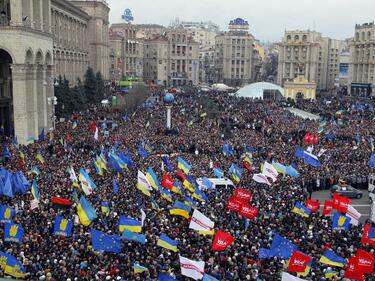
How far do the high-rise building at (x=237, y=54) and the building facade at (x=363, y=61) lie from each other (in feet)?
125

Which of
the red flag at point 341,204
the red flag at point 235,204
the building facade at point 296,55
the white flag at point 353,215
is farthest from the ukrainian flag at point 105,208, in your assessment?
the building facade at point 296,55

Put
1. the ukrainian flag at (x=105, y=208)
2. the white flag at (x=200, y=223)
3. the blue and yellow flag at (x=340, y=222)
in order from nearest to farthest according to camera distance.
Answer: the white flag at (x=200, y=223)
the blue and yellow flag at (x=340, y=222)
the ukrainian flag at (x=105, y=208)

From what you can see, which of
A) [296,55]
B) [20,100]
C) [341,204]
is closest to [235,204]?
[341,204]

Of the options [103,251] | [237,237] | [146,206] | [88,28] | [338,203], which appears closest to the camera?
[103,251]

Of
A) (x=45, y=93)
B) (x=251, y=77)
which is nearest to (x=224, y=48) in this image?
(x=251, y=77)

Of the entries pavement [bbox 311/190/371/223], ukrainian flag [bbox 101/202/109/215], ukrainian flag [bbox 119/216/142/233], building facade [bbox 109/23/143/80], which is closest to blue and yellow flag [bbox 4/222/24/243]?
ukrainian flag [bbox 119/216/142/233]

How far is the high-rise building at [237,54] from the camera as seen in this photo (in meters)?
110

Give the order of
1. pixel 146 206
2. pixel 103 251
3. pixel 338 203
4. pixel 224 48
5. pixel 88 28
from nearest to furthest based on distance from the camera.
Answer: pixel 103 251
pixel 338 203
pixel 146 206
pixel 88 28
pixel 224 48

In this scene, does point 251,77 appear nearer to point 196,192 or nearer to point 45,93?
point 45,93

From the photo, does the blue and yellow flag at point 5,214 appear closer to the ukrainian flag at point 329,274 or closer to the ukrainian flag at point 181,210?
the ukrainian flag at point 181,210

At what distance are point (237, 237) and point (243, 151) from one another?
1423cm

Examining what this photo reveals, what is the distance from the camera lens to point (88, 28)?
6744cm

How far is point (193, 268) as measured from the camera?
36.0ft

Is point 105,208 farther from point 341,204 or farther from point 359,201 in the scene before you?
point 359,201
